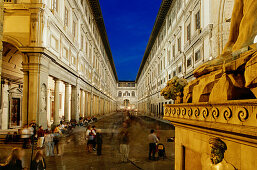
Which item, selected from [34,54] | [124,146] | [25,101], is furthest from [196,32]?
[25,101]

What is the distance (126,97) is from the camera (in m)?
98.8

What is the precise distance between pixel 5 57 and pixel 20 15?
6255 mm

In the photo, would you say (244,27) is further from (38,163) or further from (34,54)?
(34,54)

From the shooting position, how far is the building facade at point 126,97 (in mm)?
97938

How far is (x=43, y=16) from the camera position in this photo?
42.3 feet

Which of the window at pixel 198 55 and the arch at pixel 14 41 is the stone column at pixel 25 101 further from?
the window at pixel 198 55

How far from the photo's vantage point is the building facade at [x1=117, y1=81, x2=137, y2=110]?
9794cm

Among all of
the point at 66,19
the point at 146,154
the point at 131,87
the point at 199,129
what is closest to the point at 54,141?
the point at 146,154

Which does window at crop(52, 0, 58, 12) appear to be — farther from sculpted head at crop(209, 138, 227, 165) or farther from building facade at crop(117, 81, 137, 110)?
building facade at crop(117, 81, 137, 110)

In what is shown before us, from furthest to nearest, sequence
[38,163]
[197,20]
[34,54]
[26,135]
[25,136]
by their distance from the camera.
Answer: [197,20] < [34,54] < [25,136] < [26,135] < [38,163]

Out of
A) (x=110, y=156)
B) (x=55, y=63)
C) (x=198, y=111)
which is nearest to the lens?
(x=198, y=111)

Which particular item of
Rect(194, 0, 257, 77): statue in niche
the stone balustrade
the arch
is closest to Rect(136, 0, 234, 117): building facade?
Rect(194, 0, 257, 77): statue in niche

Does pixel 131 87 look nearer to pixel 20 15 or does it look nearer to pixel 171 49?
pixel 171 49

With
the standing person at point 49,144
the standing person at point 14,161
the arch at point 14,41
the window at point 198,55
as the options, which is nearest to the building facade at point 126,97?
the window at point 198,55
